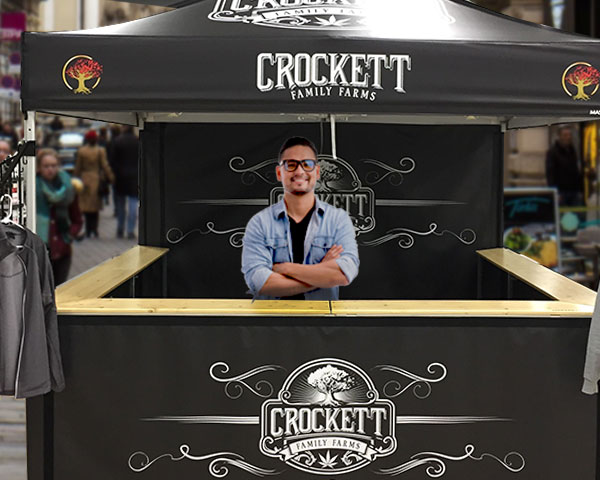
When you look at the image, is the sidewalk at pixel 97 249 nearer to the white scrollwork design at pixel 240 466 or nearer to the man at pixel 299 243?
the man at pixel 299 243

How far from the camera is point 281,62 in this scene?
4.82 m

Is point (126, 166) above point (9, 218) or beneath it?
above

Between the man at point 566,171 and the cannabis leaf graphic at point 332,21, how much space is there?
32.9ft

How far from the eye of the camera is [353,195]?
8.07 metres

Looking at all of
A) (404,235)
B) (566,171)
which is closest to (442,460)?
(404,235)

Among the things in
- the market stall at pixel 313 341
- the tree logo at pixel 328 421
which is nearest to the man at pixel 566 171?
the market stall at pixel 313 341

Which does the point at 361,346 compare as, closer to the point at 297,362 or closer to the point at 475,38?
the point at 297,362

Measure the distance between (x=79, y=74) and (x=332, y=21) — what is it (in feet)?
4.83

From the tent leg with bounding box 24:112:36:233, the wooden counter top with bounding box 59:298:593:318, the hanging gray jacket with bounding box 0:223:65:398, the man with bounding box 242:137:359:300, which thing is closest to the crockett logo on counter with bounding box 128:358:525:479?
the wooden counter top with bounding box 59:298:593:318

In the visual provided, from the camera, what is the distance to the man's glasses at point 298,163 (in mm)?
5359

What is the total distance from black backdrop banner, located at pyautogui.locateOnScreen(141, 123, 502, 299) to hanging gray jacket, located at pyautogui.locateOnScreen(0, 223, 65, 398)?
334 cm

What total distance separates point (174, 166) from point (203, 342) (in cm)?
340

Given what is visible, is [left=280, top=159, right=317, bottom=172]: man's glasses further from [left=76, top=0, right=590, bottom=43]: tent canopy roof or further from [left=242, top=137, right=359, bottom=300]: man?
[left=76, top=0, right=590, bottom=43]: tent canopy roof

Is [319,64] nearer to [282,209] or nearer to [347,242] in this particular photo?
[282,209]
